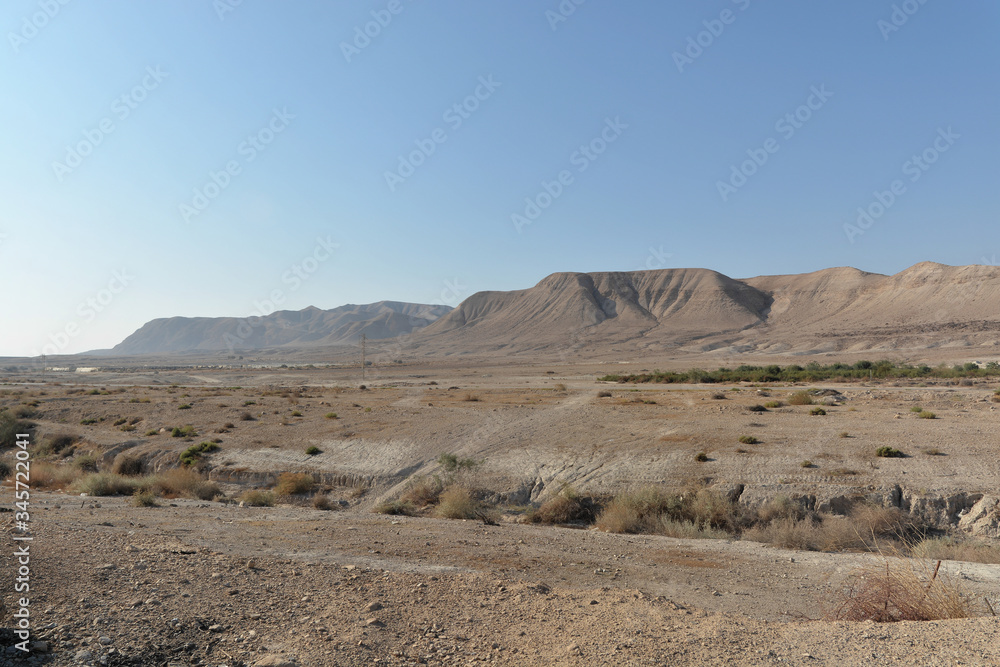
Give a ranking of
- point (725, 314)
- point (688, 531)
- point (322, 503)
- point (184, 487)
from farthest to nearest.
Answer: point (725, 314), point (184, 487), point (322, 503), point (688, 531)

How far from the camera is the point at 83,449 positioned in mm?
25203

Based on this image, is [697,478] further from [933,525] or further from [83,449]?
[83,449]

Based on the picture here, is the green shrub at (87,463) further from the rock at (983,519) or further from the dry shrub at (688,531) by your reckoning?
the rock at (983,519)

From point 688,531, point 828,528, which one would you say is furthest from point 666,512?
point 828,528

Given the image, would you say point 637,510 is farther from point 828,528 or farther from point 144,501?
point 144,501

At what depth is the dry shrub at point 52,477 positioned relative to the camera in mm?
18750

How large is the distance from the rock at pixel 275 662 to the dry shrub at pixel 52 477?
17.7 m

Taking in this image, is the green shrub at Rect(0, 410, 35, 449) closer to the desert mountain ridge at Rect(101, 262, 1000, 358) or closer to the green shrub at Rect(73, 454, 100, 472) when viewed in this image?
the green shrub at Rect(73, 454, 100, 472)

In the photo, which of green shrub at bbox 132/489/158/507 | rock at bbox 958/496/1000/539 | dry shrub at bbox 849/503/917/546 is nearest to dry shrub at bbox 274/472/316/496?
green shrub at bbox 132/489/158/507

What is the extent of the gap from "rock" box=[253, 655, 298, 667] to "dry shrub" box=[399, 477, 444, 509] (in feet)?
38.4

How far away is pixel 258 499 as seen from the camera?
16688 millimetres

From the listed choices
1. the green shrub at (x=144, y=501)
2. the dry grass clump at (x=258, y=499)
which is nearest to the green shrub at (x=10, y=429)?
the green shrub at (x=144, y=501)

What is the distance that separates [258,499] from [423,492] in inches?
190

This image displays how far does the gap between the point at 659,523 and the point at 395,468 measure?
10.4 meters
